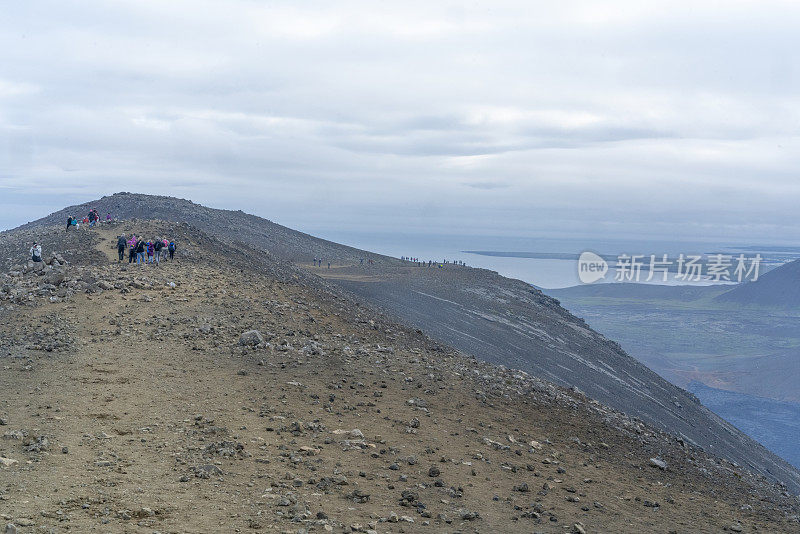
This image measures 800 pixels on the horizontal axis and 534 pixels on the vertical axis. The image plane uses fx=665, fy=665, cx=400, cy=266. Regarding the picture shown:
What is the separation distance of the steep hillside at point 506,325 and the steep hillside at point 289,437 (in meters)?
18.8

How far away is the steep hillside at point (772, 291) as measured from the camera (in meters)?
176

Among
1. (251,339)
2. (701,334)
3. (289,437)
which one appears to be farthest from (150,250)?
(701,334)

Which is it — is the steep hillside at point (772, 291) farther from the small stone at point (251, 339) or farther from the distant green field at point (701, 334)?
the small stone at point (251, 339)

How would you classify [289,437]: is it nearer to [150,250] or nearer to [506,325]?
[150,250]

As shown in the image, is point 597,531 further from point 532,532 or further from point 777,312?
point 777,312

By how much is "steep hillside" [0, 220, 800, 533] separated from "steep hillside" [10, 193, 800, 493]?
18.8 meters

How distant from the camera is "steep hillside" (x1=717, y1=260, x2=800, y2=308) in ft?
576

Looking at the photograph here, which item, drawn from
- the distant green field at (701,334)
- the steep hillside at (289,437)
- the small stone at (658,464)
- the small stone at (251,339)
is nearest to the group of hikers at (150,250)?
the steep hillside at (289,437)

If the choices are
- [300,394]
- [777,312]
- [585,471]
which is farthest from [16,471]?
[777,312]

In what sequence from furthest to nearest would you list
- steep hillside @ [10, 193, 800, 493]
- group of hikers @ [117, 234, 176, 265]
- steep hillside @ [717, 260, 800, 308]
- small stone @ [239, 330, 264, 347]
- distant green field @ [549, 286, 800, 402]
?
1. steep hillside @ [717, 260, 800, 308]
2. distant green field @ [549, 286, 800, 402]
3. steep hillside @ [10, 193, 800, 493]
4. group of hikers @ [117, 234, 176, 265]
5. small stone @ [239, 330, 264, 347]

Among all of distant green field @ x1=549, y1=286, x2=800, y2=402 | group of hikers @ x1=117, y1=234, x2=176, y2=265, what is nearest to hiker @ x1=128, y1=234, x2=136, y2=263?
group of hikers @ x1=117, y1=234, x2=176, y2=265

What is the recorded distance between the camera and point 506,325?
150ft

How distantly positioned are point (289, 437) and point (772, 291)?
199m

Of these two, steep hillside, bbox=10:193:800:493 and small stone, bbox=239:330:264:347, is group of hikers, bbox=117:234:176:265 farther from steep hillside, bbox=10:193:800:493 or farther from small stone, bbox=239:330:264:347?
steep hillside, bbox=10:193:800:493
